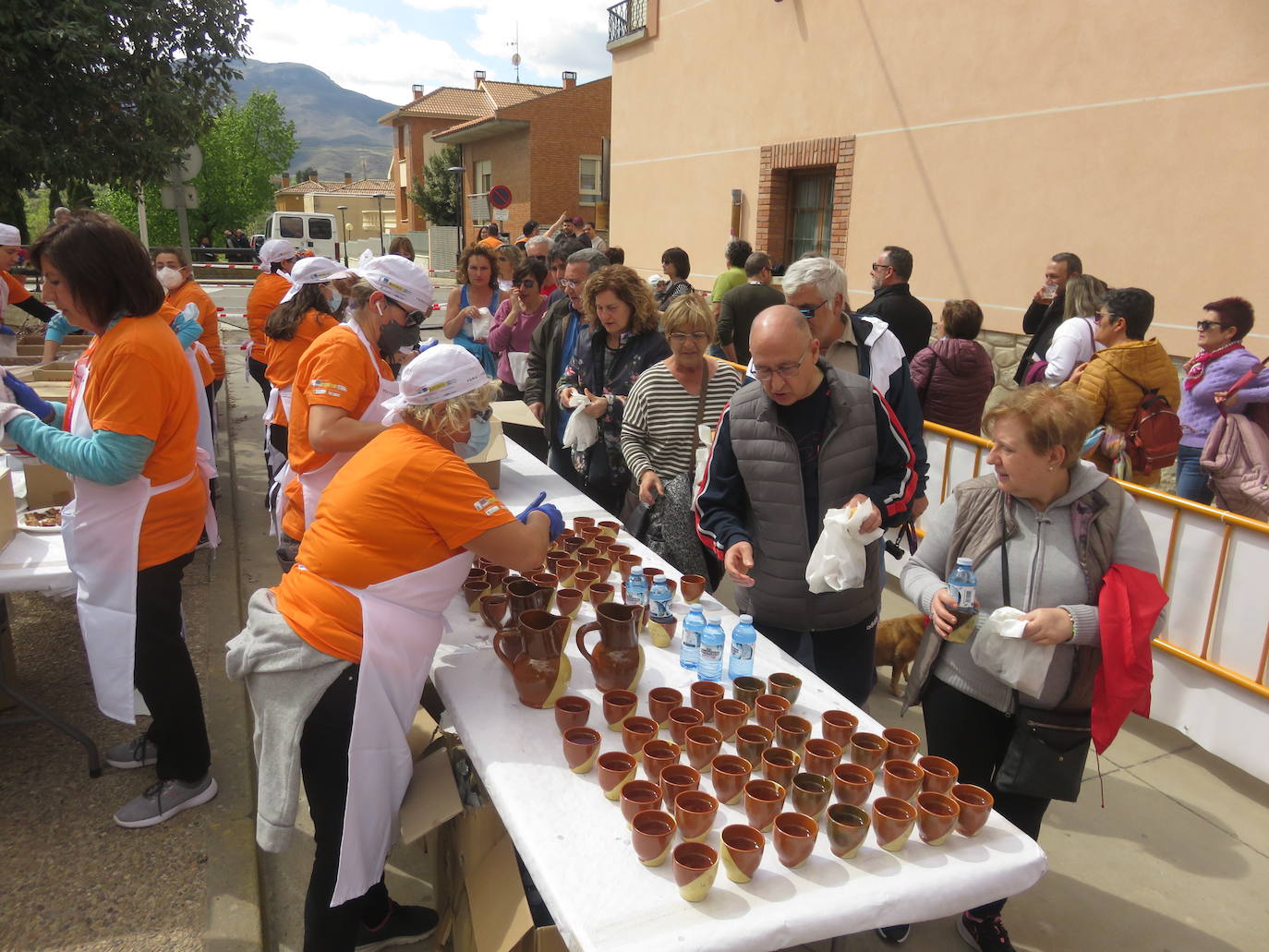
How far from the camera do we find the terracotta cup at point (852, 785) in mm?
1775

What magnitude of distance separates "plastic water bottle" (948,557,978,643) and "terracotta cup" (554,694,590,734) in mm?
1011

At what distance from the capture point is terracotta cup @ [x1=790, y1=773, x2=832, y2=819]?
1732 millimetres

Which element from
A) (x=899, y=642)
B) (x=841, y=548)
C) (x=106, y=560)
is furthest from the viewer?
(x=899, y=642)

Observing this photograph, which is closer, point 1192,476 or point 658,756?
point 658,756

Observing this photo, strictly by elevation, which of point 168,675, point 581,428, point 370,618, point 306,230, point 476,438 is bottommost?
point 168,675

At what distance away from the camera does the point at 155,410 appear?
2.56 metres

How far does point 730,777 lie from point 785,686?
1.45ft

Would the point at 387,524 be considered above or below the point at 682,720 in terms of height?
above

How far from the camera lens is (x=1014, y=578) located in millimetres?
2254

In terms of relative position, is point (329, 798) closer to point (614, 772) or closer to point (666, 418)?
point (614, 772)

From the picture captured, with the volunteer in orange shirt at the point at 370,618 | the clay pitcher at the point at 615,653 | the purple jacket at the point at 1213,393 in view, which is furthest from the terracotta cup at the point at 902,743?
the purple jacket at the point at 1213,393

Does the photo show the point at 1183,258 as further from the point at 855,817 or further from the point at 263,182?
the point at 263,182

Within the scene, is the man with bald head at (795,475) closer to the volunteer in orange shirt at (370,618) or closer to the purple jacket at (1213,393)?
the volunteer in orange shirt at (370,618)

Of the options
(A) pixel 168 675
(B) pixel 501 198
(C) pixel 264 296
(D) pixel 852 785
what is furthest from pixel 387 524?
(B) pixel 501 198
